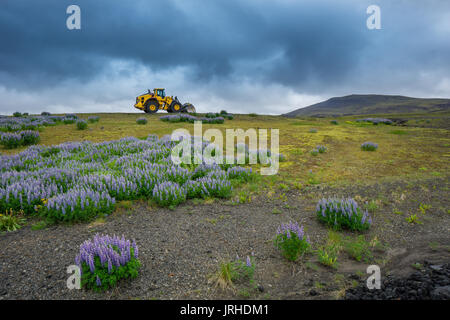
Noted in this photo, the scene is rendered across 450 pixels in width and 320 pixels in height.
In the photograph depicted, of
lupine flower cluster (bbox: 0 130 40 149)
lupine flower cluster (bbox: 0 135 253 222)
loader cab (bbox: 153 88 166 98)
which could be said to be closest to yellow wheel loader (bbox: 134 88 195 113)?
loader cab (bbox: 153 88 166 98)

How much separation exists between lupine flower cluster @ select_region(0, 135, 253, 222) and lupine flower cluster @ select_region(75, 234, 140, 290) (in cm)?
187

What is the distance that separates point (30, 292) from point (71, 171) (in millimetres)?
4018

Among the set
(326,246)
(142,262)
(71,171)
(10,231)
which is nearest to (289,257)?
(326,246)

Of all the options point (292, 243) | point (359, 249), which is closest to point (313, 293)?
point (292, 243)

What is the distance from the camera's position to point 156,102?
2955 centimetres

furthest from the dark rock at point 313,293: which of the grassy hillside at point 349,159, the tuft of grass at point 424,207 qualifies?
the grassy hillside at point 349,159

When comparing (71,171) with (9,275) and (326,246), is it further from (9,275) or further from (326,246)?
(326,246)

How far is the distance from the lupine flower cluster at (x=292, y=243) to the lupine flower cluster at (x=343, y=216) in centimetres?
121

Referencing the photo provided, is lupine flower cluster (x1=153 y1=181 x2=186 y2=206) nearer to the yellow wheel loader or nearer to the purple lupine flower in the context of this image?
the purple lupine flower

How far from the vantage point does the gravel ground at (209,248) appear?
2.89 metres

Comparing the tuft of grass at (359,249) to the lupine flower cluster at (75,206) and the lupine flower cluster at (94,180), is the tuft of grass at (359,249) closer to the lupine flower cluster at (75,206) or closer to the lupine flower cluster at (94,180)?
the lupine flower cluster at (94,180)

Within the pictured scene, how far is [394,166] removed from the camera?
8.42 metres

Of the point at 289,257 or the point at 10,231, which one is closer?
the point at 289,257

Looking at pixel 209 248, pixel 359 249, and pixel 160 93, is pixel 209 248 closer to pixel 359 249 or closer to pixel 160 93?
pixel 359 249
